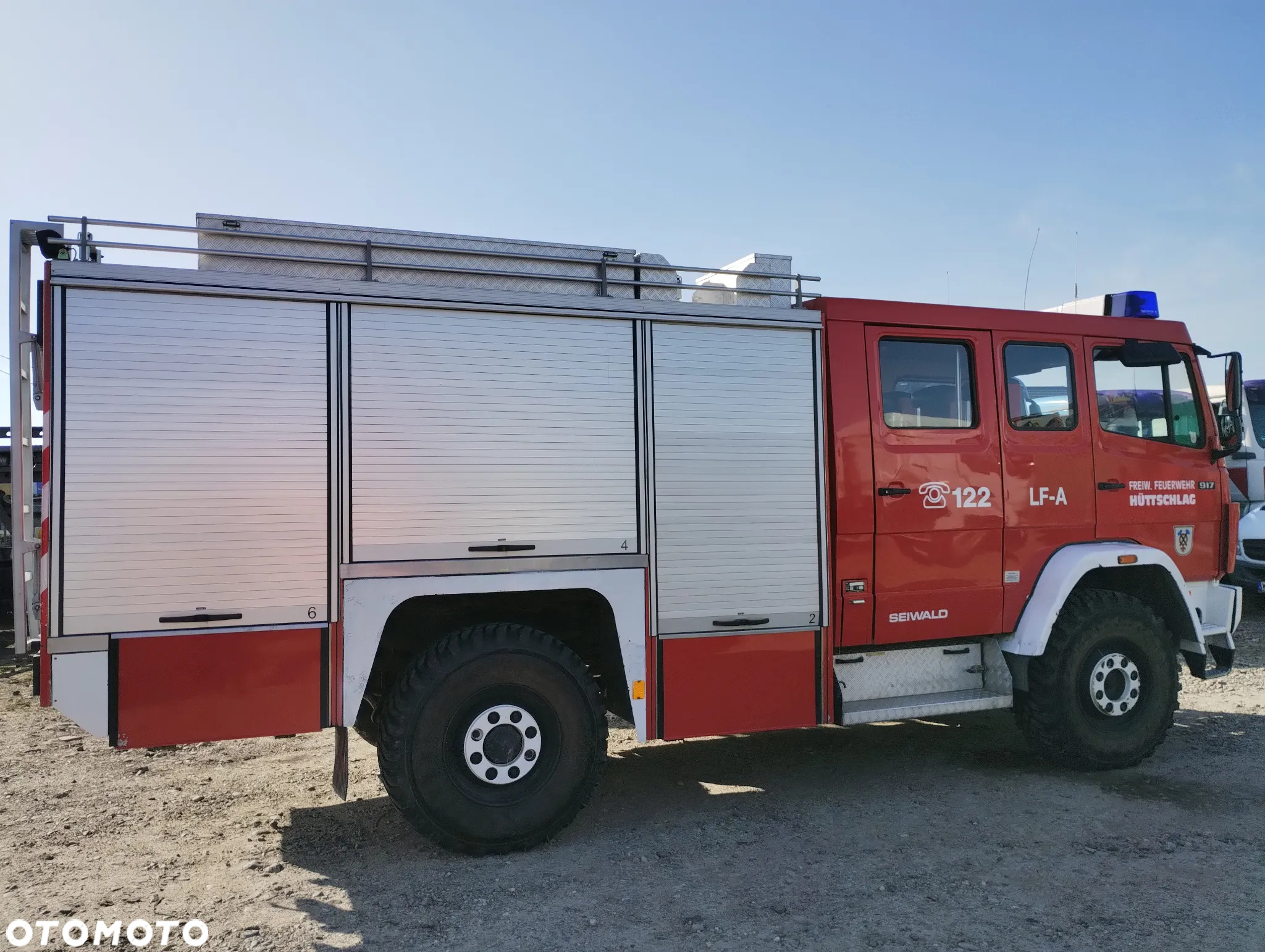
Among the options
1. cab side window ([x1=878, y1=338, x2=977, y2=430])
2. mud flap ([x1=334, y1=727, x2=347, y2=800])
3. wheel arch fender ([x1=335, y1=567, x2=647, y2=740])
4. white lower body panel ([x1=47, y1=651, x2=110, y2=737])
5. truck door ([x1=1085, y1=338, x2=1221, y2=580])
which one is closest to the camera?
white lower body panel ([x1=47, y1=651, x2=110, y2=737])

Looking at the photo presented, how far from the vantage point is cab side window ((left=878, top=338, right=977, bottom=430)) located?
5812 mm

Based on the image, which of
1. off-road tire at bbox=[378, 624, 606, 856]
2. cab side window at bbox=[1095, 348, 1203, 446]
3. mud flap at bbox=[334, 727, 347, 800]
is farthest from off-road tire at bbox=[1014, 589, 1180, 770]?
mud flap at bbox=[334, 727, 347, 800]

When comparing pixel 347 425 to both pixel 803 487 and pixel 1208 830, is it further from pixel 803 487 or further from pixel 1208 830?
pixel 1208 830

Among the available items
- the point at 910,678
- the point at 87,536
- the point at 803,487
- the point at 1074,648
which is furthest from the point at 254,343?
the point at 1074,648

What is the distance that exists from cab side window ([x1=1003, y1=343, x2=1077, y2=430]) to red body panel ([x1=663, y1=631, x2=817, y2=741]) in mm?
2077

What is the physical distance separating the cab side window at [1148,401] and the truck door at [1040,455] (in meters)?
0.21

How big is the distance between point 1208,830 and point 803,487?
8.96 ft

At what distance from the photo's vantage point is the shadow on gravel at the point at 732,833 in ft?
13.4

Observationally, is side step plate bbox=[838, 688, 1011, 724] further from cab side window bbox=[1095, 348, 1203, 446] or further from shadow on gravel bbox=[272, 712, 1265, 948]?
cab side window bbox=[1095, 348, 1203, 446]

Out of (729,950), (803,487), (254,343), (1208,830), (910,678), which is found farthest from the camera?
(910,678)

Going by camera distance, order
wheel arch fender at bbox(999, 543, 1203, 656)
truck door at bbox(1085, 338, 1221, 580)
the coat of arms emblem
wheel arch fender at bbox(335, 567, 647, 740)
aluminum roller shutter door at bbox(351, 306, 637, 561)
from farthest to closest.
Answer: the coat of arms emblem < truck door at bbox(1085, 338, 1221, 580) < wheel arch fender at bbox(999, 543, 1203, 656) < aluminum roller shutter door at bbox(351, 306, 637, 561) < wheel arch fender at bbox(335, 567, 647, 740)

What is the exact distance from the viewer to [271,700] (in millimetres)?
4492

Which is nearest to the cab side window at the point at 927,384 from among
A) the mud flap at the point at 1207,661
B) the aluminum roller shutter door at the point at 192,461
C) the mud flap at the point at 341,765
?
the mud flap at the point at 1207,661

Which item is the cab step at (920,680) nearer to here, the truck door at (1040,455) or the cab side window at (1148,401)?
the truck door at (1040,455)
